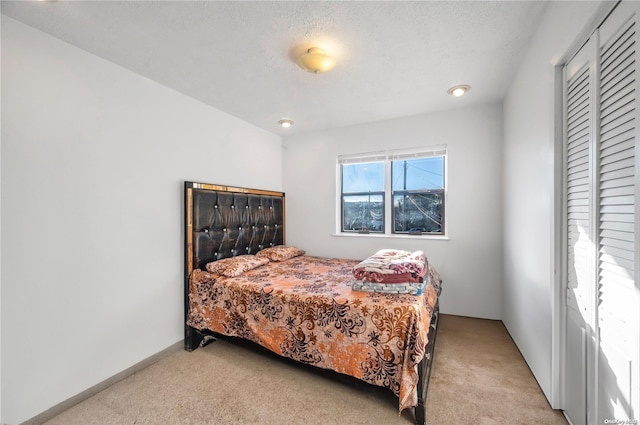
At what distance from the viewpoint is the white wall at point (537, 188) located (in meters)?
1.50

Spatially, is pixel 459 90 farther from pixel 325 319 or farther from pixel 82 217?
pixel 82 217

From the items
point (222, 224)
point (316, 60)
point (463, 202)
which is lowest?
point (222, 224)

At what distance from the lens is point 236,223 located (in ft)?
9.75

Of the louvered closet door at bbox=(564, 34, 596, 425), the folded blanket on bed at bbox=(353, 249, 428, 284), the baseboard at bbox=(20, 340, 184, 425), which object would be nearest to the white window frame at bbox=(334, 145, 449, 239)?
the folded blanket on bed at bbox=(353, 249, 428, 284)

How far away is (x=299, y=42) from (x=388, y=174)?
6.67 feet

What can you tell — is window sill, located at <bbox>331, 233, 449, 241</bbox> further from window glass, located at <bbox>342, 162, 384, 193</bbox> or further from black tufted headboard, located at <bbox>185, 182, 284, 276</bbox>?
black tufted headboard, located at <bbox>185, 182, 284, 276</bbox>

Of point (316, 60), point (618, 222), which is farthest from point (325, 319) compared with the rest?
point (316, 60)

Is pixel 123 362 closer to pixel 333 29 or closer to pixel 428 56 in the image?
pixel 333 29

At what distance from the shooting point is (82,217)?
1828 millimetres

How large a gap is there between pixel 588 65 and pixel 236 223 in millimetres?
2949

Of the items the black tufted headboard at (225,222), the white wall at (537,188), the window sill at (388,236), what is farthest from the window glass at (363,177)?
the white wall at (537,188)

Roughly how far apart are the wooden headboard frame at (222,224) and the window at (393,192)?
3.61ft

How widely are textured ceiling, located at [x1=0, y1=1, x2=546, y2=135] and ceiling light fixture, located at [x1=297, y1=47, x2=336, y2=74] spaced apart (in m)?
0.06

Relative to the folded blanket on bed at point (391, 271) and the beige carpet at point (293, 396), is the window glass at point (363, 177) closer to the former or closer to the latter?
the folded blanket on bed at point (391, 271)
